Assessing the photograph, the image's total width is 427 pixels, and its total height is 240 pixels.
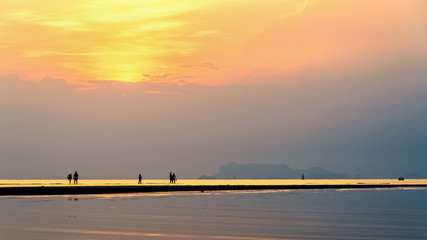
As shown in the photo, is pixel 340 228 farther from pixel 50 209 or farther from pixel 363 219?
pixel 50 209

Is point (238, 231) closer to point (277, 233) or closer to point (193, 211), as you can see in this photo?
point (277, 233)

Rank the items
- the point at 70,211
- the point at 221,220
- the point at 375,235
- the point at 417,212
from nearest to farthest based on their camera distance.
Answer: the point at 375,235, the point at 221,220, the point at 70,211, the point at 417,212

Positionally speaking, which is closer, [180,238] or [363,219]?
[180,238]

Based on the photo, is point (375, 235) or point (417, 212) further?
point (417, 212)

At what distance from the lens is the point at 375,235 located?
3120cm

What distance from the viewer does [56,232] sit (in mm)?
30859

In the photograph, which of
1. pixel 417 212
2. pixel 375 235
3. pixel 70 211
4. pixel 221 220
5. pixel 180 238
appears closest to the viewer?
pixel 180 238

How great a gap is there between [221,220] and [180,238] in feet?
32.4

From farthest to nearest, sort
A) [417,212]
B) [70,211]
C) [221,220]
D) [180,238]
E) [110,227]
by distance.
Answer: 1. [417,212]
2. [70,211]
3. [221,220]
4. [110,227]
5. [180,238]

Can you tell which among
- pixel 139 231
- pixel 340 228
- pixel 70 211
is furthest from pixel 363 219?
pixel 70 211

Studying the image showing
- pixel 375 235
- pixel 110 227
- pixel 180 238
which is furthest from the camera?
pixel 110 227

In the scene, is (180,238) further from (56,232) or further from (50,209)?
(50,209)

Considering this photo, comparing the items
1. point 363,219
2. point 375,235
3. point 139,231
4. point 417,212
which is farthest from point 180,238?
point 417,212

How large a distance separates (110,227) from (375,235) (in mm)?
12523
